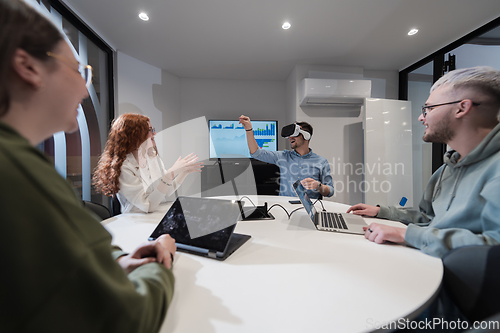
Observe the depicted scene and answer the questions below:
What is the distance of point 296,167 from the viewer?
2533 millimetres

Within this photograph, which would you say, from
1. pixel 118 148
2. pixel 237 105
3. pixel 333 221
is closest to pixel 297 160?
pixel 333 221

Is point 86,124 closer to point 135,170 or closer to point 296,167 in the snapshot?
point 135,170

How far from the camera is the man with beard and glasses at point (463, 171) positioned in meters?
0.72

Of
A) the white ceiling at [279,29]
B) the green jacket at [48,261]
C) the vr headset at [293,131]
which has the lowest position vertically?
the green jacket at [48,261]

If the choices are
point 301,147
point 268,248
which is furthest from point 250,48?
point 268,248

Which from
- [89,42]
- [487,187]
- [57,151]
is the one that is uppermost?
[89,42]

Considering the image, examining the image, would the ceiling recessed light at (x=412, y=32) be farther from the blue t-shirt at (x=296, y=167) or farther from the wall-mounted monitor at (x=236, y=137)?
the wall-mounted monitor at (x=236, y=137)

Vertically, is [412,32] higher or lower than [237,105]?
higher

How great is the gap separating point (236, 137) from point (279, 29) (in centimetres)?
186

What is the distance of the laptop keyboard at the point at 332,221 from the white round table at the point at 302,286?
0.48ft

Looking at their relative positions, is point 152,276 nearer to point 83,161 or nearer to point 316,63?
point 83,161

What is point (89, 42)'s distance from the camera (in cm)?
254

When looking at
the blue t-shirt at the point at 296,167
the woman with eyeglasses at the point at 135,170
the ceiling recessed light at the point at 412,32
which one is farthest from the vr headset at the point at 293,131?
the ceiling recessed light at the point at 412,32

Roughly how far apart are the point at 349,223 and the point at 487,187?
21.2 inches
